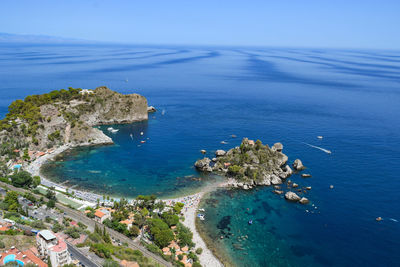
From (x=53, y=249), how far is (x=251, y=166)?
51393mm

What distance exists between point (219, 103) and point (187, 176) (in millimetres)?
87853

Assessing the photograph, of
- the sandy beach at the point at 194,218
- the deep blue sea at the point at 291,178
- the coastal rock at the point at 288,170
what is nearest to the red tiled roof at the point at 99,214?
the deep blue sea at the point at 291,178

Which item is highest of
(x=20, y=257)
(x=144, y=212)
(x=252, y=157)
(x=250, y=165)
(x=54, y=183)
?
(x=252, y=157)

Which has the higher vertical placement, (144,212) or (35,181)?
(35,181)

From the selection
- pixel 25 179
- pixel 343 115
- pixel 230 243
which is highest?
pixel 343 115

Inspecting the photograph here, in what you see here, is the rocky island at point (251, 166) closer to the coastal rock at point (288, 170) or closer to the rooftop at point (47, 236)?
the coastal rock at point (288, 170)

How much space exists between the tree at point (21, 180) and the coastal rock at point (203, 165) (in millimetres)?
41455

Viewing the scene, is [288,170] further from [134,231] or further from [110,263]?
[110,263]

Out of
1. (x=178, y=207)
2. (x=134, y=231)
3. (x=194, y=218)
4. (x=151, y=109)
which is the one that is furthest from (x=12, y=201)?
(x=151, y=109)

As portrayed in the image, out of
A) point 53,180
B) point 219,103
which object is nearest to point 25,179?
point 53,180

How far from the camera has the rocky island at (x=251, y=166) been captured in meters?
70.4

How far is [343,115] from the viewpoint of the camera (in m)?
131

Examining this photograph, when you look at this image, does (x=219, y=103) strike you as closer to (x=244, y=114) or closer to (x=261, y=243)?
(x=244, y=114)

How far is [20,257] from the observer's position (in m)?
37.1
